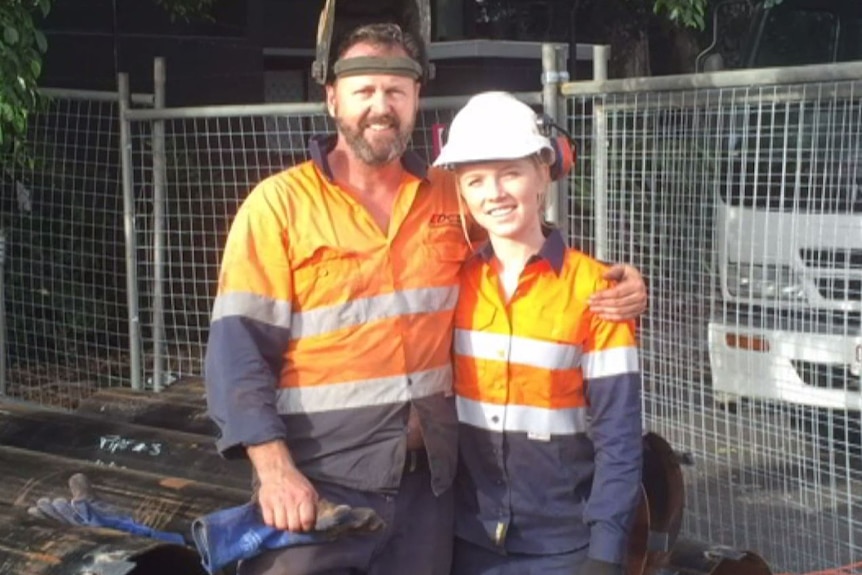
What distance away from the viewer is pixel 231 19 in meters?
12.5

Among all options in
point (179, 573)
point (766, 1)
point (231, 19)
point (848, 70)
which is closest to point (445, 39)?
point (231, 19)

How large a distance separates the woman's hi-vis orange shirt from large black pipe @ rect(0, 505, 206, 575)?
896 mm

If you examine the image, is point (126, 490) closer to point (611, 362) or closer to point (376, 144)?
point (376, 144)

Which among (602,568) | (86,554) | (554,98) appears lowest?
(86,554)

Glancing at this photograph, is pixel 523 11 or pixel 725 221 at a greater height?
pixel 523 11

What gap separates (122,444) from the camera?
6008mm

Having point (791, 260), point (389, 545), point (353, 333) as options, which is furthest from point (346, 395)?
point (791, 260)

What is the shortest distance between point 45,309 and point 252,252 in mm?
6018

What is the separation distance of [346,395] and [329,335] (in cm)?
15

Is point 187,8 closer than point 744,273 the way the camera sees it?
No

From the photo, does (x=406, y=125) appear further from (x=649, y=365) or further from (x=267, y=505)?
(x=649, y=365)

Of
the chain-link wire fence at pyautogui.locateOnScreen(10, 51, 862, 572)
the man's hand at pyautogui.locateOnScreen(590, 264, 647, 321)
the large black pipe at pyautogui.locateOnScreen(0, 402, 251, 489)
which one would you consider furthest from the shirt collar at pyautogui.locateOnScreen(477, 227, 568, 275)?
the large black pipe at pyautogui.locateOnScreen(0, 402, 251, 489)

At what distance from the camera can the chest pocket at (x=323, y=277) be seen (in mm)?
3152

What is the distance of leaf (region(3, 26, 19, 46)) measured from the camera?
6398 millimetres
